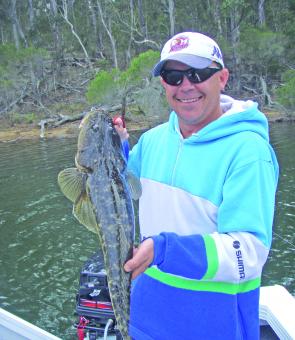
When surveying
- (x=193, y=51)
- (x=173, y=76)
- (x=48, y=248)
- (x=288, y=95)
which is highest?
(x=193, y=51)

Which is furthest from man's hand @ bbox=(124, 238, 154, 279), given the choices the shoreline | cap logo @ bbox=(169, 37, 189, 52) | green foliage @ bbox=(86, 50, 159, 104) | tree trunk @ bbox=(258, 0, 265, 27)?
tree trunk @ bbox=(258, 0, 265, 27)

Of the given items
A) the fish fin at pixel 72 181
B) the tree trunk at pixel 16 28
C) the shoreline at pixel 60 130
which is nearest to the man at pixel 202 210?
the fish fin at pixel 72 181

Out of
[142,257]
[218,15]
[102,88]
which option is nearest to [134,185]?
[142,257]

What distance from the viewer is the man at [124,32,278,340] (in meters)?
2.40

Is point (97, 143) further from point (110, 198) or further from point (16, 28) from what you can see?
point (16, 28)

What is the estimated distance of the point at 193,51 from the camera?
2775 mm

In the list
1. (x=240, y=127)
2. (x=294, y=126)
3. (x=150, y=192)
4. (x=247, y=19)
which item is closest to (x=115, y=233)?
(x=150, y=192)

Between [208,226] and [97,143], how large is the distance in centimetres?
83

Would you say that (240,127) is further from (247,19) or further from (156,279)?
(247,19)

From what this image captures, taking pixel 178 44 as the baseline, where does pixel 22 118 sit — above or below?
below

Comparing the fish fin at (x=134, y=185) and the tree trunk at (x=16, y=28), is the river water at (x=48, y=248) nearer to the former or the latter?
the fish fin at (x=134, y=185)

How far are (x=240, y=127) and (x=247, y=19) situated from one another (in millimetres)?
46817

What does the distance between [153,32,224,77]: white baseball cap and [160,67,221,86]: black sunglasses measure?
32mm

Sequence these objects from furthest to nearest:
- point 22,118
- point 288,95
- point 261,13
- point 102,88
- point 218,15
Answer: point 218,15
point 261,13
point 22,118
point 102,88
point 288,95
